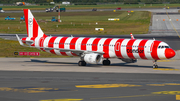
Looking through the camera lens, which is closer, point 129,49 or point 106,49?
point 129,49

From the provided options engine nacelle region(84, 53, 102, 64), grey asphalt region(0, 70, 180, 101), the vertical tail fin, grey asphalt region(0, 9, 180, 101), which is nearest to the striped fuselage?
the vertical tail fin

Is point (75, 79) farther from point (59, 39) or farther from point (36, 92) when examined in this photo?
point (59, 39)

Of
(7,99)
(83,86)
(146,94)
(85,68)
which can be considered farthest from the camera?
(85,68)

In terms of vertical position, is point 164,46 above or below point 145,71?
above

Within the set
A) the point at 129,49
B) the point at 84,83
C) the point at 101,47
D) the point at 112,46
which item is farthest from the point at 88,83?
the point at 101,47

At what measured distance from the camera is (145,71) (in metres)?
40.1

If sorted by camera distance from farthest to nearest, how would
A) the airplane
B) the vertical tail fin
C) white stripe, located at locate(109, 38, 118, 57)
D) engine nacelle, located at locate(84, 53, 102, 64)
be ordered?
the vertical tail fin < white stripe, located at locate(109, 38, 118, 57) < engine nacelle, located at locate(84, 53, 102, 64) < the airplane

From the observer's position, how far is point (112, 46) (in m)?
44.0

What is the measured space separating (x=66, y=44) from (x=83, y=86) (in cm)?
1847

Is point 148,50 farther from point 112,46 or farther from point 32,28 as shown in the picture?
point 32,28

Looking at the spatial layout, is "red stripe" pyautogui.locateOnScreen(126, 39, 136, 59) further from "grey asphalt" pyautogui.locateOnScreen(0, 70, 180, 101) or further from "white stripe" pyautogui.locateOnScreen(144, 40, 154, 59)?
"grey asphalt" pyautogui.locateOnScreen(0, 70, 180, 101)

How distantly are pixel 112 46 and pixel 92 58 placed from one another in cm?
362

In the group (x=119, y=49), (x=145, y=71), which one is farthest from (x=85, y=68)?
(x=145, y=71)

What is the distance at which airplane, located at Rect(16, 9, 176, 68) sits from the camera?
41.1m
